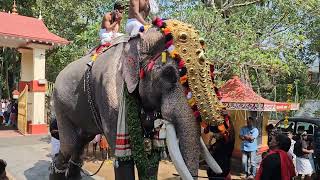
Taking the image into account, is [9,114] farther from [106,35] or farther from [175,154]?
[175,154]

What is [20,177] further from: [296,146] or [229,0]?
[229,0]

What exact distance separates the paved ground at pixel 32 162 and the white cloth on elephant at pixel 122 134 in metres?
4.05

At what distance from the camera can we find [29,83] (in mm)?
13797

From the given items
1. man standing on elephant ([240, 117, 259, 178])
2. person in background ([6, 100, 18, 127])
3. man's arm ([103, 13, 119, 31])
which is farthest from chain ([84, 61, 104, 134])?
person in background ([6, 100, 18, 127])

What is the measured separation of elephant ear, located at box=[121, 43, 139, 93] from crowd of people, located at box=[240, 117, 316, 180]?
1.59 meters

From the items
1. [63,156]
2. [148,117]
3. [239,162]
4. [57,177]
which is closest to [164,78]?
[148,117]

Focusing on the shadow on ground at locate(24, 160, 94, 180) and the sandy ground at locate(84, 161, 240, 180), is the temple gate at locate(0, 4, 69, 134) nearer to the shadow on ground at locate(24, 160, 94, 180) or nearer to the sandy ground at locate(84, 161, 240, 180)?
the sandy ground at locate(84, 161, 240, 180)

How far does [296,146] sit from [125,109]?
5220mm

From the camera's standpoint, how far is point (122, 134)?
3.87 m

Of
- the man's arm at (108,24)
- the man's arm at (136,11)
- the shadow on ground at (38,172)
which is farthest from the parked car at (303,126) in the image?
the man's arm at (136,11)

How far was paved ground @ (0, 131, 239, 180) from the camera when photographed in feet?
26.0

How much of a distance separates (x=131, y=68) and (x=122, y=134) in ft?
1.94

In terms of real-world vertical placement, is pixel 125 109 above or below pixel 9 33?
below

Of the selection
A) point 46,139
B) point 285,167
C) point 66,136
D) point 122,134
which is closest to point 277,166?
point 285,167
